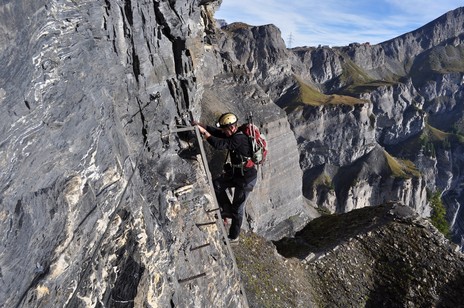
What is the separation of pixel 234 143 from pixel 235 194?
2.59 meters

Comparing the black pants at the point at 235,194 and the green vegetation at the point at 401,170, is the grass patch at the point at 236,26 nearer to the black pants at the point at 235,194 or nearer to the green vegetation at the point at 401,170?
the green vegetation at the point at 401,170

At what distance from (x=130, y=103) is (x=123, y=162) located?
2.61m

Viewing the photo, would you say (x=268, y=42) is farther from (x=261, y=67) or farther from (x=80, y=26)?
(x=80, y=26)

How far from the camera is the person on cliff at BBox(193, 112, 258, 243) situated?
12.5m

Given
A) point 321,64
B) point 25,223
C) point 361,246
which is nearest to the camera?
point 25,223

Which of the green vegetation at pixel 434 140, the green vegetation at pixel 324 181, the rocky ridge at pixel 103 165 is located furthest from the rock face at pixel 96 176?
the green vegetation at pixel 434 140

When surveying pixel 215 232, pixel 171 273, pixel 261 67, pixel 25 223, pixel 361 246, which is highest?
pixel 25 223

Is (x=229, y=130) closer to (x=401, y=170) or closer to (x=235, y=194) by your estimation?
(x=235, y=194)

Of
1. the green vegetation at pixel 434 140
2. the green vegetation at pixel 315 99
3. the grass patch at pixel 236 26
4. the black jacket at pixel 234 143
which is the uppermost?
the black jacket at pixel 234 143

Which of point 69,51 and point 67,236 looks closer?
point 67,236

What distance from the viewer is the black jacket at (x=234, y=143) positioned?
482 inches

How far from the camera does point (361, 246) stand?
74.5 ft

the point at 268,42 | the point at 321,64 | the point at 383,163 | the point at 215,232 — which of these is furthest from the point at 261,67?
the point at 215,232

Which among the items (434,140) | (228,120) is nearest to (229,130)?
(228,120)
